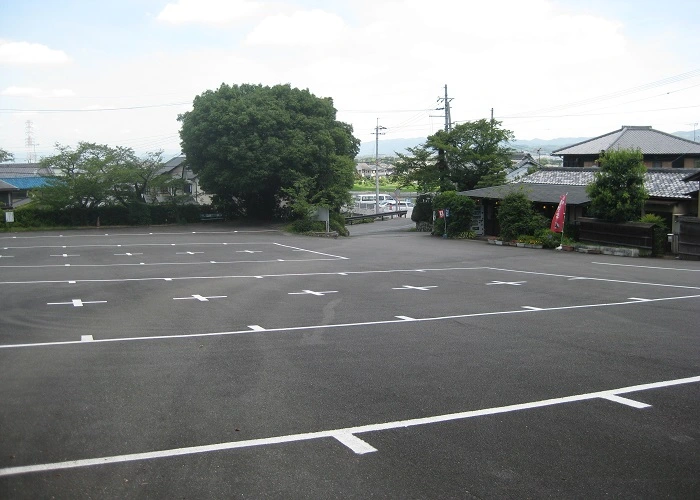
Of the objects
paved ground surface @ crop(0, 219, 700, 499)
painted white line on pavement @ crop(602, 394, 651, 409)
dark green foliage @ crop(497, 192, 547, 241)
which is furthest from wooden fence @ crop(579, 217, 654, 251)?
painted white line on pavement @ crop(602, 394, 651, 409)

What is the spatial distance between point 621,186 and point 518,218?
6.11 m

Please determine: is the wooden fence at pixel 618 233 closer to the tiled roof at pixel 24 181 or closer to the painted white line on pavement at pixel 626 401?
the painted white line on pavement at pixel 626 401

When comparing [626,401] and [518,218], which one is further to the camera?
[518,218]

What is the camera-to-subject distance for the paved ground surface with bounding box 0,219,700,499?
518cm

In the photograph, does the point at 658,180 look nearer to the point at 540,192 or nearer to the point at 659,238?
the point at 540,192

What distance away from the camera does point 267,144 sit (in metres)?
41.6

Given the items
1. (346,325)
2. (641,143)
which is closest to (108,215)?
(346,325)

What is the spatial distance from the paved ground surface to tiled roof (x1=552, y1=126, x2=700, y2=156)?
34.5 m

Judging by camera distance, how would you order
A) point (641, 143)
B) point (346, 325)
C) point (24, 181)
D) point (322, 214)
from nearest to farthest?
point (346, 325) → point (322, 214) → point (641, 143) → point (24, 181)

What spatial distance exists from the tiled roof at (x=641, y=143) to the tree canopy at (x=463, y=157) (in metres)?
7.99

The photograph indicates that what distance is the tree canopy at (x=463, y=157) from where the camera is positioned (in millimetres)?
45406

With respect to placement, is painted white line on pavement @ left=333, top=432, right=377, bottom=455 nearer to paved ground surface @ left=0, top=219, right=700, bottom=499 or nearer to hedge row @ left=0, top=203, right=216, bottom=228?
paved ground surface @ left=0, top=219, right=700, bottom=499

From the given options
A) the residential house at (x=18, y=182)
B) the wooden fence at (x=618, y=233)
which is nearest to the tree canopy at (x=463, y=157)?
the wooden fence at (x=618, y=233)

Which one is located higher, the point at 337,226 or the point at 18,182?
the point at 18,182
